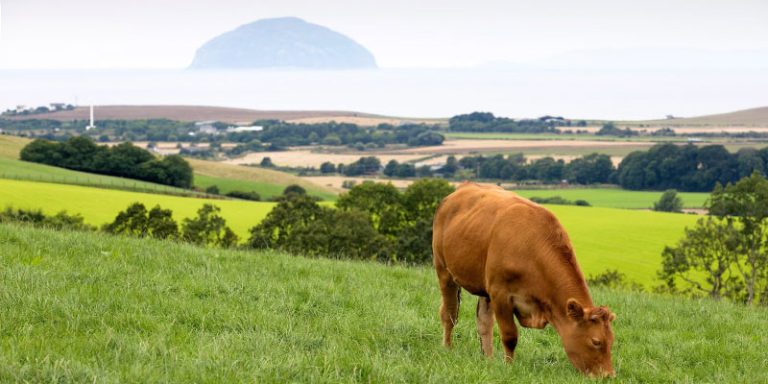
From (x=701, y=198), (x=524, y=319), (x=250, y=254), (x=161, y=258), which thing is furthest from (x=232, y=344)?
(x=701, y=198)

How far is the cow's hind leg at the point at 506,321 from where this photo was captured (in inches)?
382

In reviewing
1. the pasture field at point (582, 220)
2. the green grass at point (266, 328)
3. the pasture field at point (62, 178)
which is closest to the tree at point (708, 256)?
the pasture field at point (582, 220)

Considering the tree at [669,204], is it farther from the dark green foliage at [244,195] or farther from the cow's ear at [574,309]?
the cow's ear at [574,309]

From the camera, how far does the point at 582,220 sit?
76.9 m

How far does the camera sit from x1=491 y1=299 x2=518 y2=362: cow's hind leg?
9703 mm

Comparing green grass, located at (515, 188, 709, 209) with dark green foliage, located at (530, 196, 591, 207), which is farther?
green grass, located at (515, 188, 709, 209)

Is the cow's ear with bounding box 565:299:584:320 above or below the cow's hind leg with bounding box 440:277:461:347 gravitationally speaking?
A: above

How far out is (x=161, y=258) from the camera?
1477 centimetres

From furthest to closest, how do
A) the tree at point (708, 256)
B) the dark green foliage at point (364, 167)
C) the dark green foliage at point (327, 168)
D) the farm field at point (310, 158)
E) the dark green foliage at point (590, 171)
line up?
the farm field at point (310, 158) → the dark green foliage at point (327, 168) → the dark green foliage at point (364, 167) → the dark green foliage at point (590, 171) → the tree at point (708, 256)

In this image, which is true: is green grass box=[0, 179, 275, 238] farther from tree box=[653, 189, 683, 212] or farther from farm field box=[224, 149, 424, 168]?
farm field box=[224, 149, 424, 168]

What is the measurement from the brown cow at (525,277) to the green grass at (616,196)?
303ft

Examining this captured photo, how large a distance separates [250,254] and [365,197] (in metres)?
48.1

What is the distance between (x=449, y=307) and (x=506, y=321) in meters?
1.63

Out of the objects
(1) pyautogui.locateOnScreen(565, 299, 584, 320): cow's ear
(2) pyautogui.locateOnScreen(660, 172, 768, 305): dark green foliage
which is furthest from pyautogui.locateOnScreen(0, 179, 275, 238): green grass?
(1) pyautogui.locateOnScreen(565, 299, 584, 320): cow's ear
